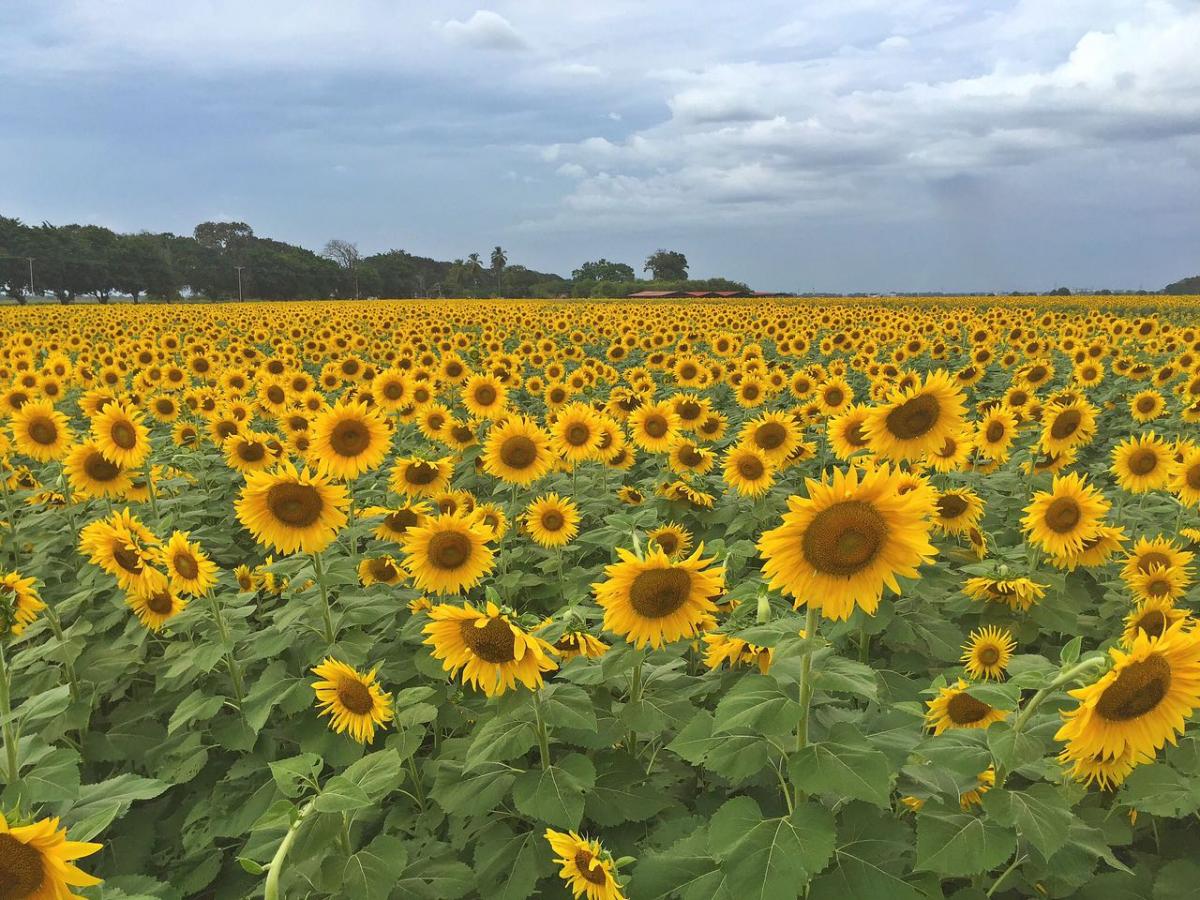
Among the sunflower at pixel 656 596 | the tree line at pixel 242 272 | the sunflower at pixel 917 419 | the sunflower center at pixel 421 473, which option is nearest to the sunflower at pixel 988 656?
the sunflower at pixel 917 419

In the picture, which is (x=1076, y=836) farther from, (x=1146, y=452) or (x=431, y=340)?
(x=431, y=340)

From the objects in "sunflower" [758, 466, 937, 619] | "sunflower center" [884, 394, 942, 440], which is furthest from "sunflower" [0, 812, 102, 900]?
"sunflower center" [884, 394, 942, 440]

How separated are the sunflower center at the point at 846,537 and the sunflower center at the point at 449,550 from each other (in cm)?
216

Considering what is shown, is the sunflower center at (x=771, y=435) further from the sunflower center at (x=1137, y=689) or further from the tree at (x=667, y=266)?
the tree at (x=667, y=266)

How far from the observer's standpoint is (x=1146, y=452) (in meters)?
5.98

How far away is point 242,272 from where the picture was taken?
96438 mm

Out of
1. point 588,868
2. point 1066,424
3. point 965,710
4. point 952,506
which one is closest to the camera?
point 588,868

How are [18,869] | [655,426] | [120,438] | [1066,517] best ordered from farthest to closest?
[655,426] → [120,438] → [1066,517] → [18,869]

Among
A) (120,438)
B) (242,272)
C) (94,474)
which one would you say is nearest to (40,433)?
(94,474)

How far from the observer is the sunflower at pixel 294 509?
392 centimetres

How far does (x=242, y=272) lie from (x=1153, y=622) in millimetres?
109291

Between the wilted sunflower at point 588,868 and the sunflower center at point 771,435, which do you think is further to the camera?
the sunflower center at point 771,435

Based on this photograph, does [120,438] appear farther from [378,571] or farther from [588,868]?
[588,868]

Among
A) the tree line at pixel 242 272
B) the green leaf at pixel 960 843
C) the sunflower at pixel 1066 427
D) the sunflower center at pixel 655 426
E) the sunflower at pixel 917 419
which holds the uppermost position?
the tree line at pixel 242 272
